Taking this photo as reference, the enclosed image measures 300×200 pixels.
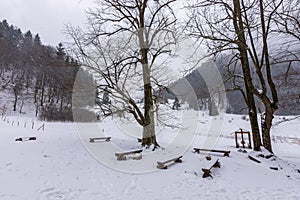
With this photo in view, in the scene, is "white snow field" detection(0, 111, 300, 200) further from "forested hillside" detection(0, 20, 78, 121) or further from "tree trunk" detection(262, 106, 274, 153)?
"forested hillside" detection(0, 20, 78, 121)

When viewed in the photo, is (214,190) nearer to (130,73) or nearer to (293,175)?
(293,175)

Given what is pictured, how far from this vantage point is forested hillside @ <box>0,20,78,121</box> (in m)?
8.42

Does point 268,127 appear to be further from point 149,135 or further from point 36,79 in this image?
point 36,79

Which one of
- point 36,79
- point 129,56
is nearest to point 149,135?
Result: point 129,56

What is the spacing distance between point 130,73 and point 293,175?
283 inches

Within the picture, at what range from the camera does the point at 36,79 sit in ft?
91.1

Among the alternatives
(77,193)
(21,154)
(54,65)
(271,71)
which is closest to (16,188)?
(77,193)

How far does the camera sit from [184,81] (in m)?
9.22

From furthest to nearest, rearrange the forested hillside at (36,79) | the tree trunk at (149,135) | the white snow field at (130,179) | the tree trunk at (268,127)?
the tree trunk at (149,135) → the forested hillside at (36,79) → the tree trunk at (268,127) → the white snow field at (130,179)

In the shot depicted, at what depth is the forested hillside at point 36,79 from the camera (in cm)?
842

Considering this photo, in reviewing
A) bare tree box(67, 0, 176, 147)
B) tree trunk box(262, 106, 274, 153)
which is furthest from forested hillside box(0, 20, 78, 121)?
tree trunk box(262, 106, 274, 153)

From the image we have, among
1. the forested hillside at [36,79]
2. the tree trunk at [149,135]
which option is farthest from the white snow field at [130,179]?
the forested hillside at [36,79]

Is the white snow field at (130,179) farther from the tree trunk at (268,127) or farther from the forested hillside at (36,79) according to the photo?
the forested hillside at (36,79)

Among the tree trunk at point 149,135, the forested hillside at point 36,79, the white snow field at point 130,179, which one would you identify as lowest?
the white snow field at point 130,179
